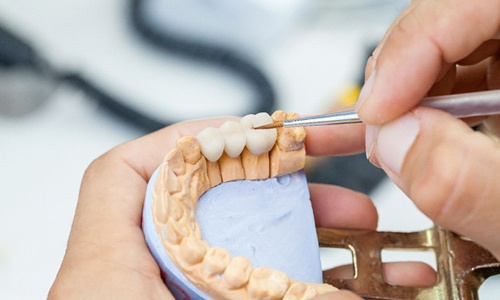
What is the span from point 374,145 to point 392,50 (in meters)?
0.10

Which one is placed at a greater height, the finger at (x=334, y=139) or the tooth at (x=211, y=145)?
the tooth at (x=211, y=145)

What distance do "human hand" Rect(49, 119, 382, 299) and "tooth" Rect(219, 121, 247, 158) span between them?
142 mm

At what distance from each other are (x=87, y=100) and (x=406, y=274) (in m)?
0.66

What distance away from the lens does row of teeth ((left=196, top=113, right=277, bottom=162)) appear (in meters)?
0.76

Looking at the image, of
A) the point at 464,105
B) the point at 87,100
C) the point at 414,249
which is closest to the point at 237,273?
the point at 464,105

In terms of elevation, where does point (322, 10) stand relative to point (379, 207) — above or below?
above

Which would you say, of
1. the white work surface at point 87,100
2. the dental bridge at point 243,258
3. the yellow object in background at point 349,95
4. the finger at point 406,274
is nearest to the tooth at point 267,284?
the dental bridge at point 243,258

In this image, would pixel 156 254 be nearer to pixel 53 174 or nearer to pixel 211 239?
pixel 211 239

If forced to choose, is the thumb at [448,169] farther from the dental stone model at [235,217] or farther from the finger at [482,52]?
the finger at [482,52]

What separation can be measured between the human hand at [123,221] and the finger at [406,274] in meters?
0.07

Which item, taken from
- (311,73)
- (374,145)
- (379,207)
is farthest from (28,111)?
(374,145)

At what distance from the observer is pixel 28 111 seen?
47.7 inches

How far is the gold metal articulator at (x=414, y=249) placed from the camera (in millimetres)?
861

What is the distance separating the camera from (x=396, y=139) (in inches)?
23.7
